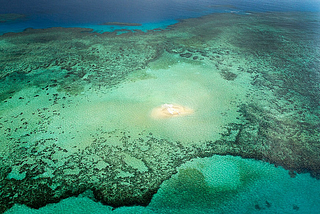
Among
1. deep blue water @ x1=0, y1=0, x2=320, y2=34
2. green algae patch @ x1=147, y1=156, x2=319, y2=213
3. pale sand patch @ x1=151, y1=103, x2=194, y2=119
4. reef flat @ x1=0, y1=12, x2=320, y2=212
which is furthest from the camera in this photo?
deep blue water @ x1=0, y1=0, x2=320, y2=34

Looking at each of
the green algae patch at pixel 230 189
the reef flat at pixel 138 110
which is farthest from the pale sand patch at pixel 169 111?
the green algae patch at pixel 230 189

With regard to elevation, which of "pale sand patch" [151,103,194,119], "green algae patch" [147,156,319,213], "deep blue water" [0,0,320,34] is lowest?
"green algae patch" [147,156,319,213]

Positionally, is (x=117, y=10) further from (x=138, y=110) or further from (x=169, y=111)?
(x=169, y=111)

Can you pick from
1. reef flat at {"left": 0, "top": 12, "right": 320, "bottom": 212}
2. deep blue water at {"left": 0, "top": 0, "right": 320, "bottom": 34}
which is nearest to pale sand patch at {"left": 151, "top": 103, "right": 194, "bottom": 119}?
reef flat at {"left": 0, "top": 12, "right": 320, "bottom": 212}

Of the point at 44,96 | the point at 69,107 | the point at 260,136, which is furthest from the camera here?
the point at 44,96

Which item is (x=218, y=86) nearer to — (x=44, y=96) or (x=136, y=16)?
(x=44, y=96)

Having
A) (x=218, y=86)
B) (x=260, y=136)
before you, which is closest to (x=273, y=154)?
(x=260, y=136)

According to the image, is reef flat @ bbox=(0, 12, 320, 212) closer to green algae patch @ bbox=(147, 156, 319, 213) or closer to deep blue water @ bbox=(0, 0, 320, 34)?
green algae patch @ bbox=(147, 156, 319, 213)
